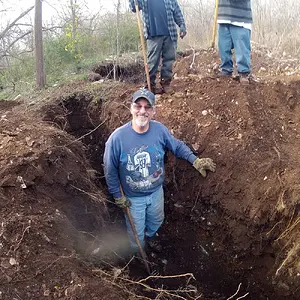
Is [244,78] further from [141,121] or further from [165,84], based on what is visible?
[141,121]

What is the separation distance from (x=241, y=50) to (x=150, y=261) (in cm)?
309

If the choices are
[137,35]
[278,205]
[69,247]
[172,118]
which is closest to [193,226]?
[278,205]

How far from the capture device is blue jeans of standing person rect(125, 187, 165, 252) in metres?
4.05

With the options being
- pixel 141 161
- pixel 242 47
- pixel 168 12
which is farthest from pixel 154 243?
pixel 168 12

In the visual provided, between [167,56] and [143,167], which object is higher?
[167,56]

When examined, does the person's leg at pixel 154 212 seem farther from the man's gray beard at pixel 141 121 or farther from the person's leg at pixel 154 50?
the person's leg at pixel 154 50

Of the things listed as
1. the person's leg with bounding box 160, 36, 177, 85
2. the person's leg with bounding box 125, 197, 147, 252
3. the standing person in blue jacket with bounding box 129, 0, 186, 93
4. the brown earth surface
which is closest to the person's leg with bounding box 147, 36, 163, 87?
the standing person in blue jacket with bounding box 129, 0, 186, 93

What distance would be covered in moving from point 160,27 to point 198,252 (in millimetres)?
3090

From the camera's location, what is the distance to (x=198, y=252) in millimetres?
4457

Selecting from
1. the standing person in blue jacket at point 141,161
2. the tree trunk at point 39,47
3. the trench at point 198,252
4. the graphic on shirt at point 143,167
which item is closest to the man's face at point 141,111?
the standing person in blue jacket at point 141,161

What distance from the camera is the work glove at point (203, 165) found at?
4086 millimetres

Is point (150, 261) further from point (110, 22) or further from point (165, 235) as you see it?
point (110, 22)

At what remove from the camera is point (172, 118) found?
15.9ft

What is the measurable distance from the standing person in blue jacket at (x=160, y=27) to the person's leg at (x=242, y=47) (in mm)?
787
